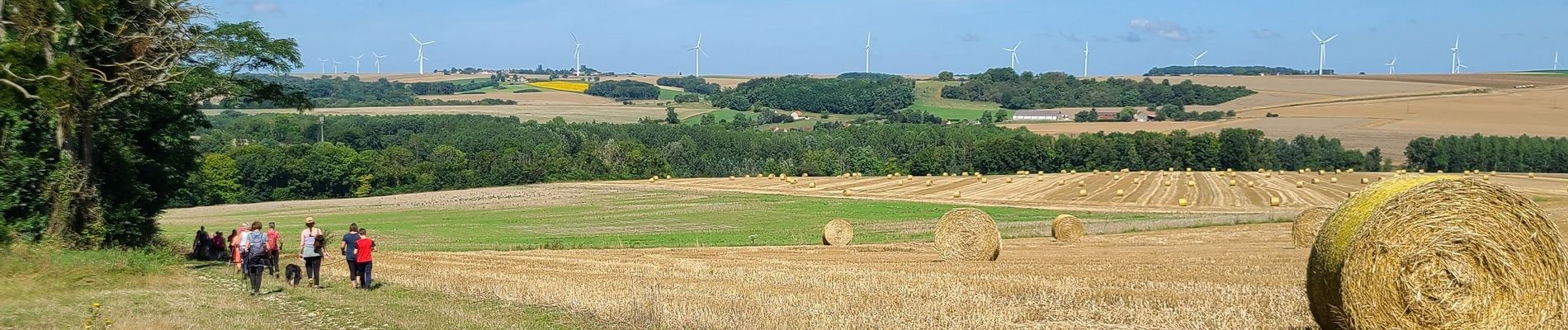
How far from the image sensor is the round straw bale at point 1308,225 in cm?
2773

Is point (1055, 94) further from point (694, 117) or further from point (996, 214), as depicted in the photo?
point (996, 214)

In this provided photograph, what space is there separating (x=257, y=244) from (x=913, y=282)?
1073 cm

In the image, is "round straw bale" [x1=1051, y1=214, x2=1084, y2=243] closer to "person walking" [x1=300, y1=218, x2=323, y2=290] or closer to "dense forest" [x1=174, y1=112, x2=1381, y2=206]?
"person walking" [x1=300, y1=218, x2=323, y2=290]

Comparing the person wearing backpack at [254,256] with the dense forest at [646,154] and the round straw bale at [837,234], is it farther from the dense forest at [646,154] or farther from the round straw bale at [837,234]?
the dense forest at [646,154]

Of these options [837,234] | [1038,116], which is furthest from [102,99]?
[1038,116]

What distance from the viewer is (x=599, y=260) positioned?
28391 mm

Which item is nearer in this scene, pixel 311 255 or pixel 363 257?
pixel 363 257

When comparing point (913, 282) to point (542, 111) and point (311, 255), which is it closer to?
point (311, 255)

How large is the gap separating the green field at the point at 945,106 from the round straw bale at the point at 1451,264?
148 meters

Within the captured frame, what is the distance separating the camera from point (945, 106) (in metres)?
176

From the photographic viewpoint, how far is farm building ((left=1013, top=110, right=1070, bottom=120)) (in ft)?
494

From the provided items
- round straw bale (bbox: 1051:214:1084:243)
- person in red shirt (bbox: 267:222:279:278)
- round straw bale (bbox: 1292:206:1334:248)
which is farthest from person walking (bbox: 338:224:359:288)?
round straw bale (bbox: 1051:214:1084:243)

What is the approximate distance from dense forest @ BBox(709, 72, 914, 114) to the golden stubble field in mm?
133777

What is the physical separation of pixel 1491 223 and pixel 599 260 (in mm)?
20547
